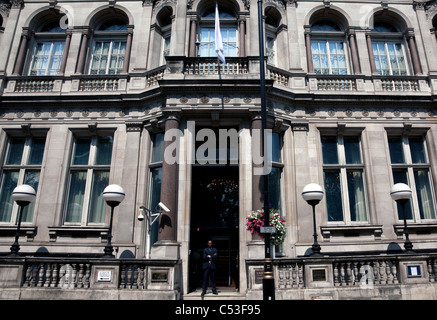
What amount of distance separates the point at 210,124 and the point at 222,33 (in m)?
5.42

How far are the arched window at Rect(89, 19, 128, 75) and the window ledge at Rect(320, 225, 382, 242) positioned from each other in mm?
12623

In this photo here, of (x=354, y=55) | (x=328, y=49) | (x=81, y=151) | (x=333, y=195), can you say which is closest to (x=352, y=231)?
(x=333, y=195)

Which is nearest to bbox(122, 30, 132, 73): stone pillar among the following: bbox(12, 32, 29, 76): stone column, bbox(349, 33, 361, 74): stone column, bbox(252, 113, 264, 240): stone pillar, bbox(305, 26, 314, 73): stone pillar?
bbox(12, 32, 29, 76): stone column

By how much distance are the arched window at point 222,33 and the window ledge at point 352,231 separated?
29.9ft

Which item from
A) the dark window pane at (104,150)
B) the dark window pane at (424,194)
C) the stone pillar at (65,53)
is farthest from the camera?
the stone pillar at (65,53)

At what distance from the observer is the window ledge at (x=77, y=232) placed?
511 inches

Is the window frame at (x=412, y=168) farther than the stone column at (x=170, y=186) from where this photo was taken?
Yes

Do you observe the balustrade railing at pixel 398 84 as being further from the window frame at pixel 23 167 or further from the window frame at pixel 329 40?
the window frame at pixel 23 167

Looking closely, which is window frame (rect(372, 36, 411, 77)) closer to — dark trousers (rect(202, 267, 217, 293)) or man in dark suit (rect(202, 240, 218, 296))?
man in dark suit (rect(202, 240, 218, 296))

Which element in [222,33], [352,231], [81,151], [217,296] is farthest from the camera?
[222,33]

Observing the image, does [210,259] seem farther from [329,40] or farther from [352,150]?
[329,40]

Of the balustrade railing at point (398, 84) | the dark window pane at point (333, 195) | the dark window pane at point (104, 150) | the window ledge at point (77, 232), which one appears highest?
the balustrade railing at point (398, 84)

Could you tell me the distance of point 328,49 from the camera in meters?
16.3

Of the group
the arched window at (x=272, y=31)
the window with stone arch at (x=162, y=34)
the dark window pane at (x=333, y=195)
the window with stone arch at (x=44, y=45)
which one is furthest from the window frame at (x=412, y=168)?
the window with stone arch at (x=44, y=45)
